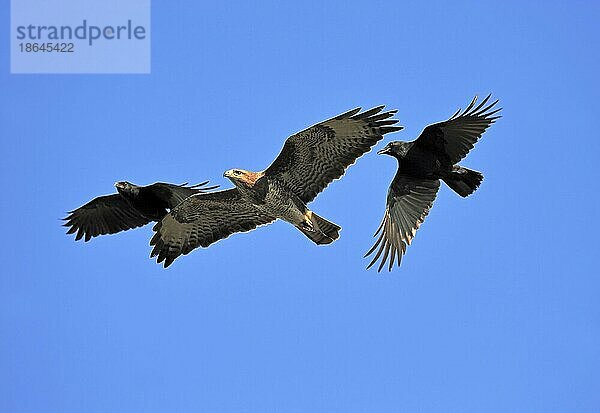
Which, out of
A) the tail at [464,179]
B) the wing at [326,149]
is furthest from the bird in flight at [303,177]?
the tail at [464,179]

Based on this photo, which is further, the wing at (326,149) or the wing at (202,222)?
the wing at (202,222)

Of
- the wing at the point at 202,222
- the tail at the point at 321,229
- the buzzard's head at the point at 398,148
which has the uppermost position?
the buzzard's head at the point at 398,148

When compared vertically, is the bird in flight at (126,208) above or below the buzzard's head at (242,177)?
above

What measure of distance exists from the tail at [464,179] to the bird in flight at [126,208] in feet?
12.7

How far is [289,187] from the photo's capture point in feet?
48.9

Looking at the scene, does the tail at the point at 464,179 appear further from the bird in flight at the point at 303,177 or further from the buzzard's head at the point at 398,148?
the bird in flight at the point at 303,177

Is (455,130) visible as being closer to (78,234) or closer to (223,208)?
(223,208)

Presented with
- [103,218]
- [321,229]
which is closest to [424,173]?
[321,229]

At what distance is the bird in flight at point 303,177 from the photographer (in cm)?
1440

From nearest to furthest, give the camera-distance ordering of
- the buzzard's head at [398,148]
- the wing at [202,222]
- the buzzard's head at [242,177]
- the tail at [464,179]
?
the buzzard's head at [242,177]
the wing at [202,222]
the tail at [464,179]
the buzzard's head at [398,148]

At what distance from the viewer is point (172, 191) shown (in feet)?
57.3

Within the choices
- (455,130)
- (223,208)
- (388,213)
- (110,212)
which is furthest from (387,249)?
(110,212)

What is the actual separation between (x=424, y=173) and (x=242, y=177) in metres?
4.14

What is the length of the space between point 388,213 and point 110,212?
194 inches
